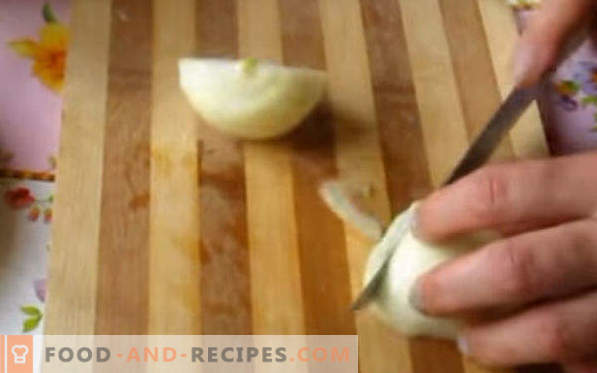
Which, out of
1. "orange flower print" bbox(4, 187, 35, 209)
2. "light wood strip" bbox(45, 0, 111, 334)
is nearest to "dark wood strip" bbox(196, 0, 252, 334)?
"light wood strip" bbox(45, 0, 111, 334)

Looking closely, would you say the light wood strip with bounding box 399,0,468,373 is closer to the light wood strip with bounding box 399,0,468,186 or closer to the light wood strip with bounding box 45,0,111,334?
the light wood strip with bounding box 399,0,468,186

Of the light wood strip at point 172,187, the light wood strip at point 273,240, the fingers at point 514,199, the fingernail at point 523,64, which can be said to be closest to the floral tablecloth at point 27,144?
the light wood strip at point 172,187

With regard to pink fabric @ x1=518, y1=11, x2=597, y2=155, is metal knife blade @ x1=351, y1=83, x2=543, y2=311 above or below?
below

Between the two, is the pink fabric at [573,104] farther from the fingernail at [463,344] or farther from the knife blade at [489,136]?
the fingernail at [463,344]

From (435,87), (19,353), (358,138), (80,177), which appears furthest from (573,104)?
(19,353)

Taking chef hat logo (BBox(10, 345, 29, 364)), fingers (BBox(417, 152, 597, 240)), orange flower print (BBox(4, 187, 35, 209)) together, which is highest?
orange flower print (BBox(4, 187, 35, 209))

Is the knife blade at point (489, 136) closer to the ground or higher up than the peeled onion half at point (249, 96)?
closer to the ground

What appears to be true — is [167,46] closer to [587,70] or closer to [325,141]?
[325,141]
